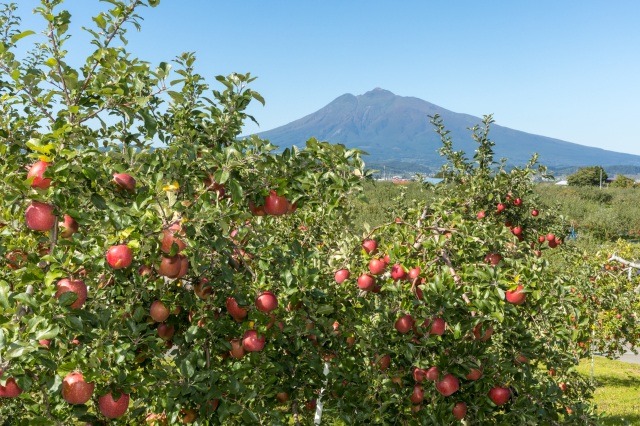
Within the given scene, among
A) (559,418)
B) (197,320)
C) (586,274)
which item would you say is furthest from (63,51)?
(586,274)

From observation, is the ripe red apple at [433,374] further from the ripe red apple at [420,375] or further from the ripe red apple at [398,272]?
the ripe red apple at [398,272]

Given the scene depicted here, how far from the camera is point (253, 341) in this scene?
2.60 meters

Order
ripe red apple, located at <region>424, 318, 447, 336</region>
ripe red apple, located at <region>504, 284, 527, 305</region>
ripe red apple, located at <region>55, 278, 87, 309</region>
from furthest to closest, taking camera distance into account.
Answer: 1. ripe red apple, located at <region>424, 318, 447, 336</region>
2. ripe red apple, located at <region>504, 284, 527, 305</region>
3. ripe red apple, located at <region>55, 278, 87, 309</region>

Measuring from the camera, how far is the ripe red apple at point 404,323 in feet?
10.8

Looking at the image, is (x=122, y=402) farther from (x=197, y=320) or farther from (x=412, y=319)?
(x=412, y=319)

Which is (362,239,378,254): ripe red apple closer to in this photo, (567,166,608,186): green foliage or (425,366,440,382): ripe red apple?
(425,366,440,382): ripe red apple

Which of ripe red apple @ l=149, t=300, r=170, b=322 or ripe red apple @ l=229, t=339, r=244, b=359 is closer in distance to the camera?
ripe red apple @ l=149, t=300, r=170, b=322

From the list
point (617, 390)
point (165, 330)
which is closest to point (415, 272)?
point (165, 330)

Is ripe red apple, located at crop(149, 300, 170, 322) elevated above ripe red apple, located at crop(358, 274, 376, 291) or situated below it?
above

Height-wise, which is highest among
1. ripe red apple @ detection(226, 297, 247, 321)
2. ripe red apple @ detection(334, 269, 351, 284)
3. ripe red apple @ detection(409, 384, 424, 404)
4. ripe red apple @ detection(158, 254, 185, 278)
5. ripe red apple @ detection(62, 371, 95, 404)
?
ripe red apple @ detection(158, 254, 185, 278)

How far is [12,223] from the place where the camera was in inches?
93.1

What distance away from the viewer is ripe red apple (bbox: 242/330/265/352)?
2.60 m

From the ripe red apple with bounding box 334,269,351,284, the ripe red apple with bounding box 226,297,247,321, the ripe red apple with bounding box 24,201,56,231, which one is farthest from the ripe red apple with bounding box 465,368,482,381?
the ripe red apple with bounding box 24,201,56,231

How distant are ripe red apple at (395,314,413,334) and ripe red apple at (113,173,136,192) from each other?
6.07 feet
